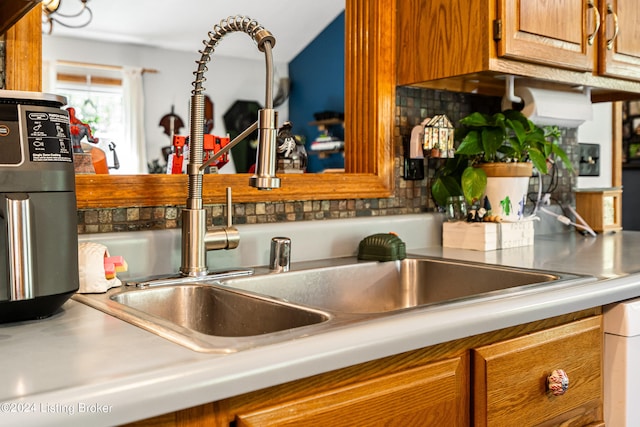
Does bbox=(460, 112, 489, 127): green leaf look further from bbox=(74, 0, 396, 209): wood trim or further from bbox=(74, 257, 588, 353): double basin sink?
bbox=(74, 257, 588, 353): double basin sink

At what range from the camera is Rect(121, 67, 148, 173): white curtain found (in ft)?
18.1

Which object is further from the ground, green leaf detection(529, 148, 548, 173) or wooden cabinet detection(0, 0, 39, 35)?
wooden cabinet detection(0, 0, 39, 35)

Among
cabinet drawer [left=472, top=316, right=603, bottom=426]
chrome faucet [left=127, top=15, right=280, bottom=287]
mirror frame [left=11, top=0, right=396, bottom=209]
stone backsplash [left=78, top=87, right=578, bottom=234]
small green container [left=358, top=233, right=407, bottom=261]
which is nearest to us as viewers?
cabinet drawer [left=472, top=316, right=603, bottom=426]

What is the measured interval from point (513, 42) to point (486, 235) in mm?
509

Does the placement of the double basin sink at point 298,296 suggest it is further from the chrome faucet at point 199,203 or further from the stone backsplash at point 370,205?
the stone backsplash at point 370,205

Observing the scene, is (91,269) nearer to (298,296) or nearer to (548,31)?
(298,296)

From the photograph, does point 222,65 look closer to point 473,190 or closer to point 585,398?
point 473,190

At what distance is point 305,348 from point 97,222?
0.71 m

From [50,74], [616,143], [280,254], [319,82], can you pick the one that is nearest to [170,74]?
[50,74]

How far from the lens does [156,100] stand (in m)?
5.77

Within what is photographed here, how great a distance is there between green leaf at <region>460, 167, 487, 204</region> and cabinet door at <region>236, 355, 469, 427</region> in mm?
831

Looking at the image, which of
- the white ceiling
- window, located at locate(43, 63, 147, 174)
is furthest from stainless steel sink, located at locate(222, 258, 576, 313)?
window, located at locate(43, 63, 147, 174)

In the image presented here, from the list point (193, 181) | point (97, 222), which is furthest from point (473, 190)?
point (97, 222)

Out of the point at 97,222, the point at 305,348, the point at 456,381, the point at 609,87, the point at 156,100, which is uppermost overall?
the point at 156,100
